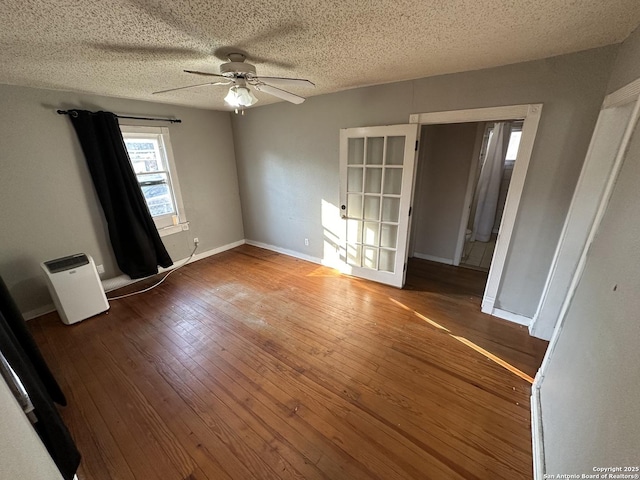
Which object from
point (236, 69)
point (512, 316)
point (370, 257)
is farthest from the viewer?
point (370, 257)

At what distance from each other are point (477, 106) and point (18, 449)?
3.43 metres

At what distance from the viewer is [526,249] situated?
2.30m

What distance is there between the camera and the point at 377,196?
300 cm

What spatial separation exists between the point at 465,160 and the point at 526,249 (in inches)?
62.0

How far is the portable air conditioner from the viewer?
7.91 feet

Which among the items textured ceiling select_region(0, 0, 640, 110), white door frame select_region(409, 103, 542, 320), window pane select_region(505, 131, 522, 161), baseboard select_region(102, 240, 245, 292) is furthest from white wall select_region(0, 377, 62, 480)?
window pane select_region(505, 131, 522, 161)

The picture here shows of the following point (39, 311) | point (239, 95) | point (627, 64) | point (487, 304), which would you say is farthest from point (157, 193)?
point (627, 64)

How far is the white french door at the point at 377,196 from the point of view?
273 centimetres

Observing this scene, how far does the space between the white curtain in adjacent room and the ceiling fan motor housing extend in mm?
4676

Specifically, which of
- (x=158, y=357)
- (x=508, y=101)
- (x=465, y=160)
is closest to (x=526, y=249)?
(x=508, y=101)

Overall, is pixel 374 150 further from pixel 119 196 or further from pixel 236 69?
pixel 119 196

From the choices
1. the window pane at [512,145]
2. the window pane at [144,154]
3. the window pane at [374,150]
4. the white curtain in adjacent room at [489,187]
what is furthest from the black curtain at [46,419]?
the window pane at [512,145]

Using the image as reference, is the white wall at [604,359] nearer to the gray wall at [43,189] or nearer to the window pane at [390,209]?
the window pane at [390,209]

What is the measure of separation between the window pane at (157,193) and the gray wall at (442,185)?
3713 mm
